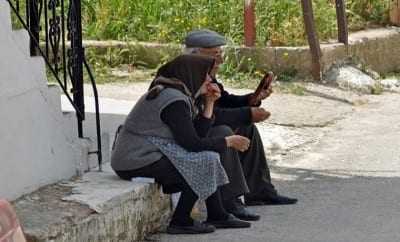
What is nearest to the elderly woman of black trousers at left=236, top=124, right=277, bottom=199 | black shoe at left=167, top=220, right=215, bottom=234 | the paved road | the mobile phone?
black shoe at left=167, top=220, right=215, bottom=234

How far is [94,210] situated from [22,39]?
1.03m

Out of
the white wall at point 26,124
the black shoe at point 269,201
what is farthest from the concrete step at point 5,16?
the black shoe at point 269,201

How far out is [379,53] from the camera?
13086 millimetres

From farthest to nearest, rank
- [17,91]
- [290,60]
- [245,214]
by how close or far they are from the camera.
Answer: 1. [290,60]
2. [245,214]
3. [17,91]

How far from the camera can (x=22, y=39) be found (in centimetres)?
561

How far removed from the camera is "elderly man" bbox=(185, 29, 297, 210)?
6.62 meters

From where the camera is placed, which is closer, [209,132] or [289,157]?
[209,132]

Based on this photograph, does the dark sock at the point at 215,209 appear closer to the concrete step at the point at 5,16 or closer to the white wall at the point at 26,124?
the white wall at the point at 26,124

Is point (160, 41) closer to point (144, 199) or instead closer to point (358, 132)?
point (358, 132)

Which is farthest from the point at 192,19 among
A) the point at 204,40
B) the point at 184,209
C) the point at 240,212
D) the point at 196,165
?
the point at 196,165

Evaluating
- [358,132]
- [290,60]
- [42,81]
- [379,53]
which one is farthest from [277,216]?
[379,53]

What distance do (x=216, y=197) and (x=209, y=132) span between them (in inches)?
15.6

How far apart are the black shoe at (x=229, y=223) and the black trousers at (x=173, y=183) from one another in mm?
147

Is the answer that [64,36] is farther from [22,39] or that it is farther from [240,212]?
[240,212]
